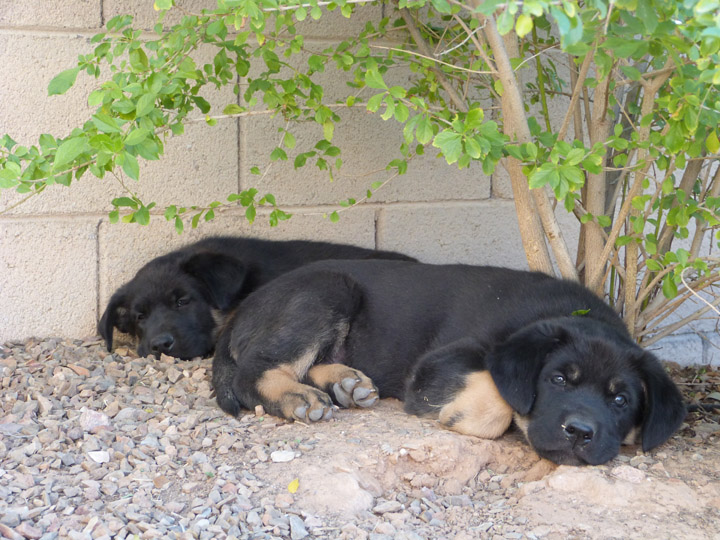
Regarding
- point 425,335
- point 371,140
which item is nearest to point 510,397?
point 425,335

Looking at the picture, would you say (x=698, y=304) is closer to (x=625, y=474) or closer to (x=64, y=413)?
(x=625, y=474)

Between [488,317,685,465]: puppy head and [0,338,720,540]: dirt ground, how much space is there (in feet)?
0.39

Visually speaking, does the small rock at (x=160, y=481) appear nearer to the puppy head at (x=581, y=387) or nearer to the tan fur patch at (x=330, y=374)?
the tan fur patch at (x=330, y=374)

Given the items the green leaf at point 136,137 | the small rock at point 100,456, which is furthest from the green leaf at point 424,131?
the small rock at point 100,456

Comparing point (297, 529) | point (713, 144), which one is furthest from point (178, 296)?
point (713, 144)

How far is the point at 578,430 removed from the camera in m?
2.93

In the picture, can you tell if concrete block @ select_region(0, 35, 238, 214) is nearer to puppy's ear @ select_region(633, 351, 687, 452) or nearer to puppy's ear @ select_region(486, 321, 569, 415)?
puppy's ear @ select_region(486, 321, 569, 415)

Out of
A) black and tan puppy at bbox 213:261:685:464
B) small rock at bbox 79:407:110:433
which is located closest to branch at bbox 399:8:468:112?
black and tan puppy at bbox 213:261:685:464

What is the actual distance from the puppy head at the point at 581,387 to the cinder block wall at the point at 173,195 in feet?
7.06

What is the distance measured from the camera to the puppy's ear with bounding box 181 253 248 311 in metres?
4.84

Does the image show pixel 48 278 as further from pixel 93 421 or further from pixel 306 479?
pixel 306 479

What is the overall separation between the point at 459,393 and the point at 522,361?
31 cm

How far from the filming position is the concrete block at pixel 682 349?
576cm

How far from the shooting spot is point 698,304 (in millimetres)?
5805
